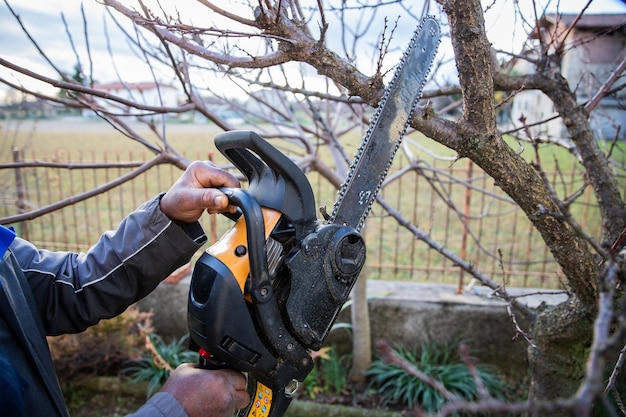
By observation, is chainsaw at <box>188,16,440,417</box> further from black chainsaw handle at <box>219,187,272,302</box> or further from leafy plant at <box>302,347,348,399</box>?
leafy plant at <box>302,347,348,399</box>

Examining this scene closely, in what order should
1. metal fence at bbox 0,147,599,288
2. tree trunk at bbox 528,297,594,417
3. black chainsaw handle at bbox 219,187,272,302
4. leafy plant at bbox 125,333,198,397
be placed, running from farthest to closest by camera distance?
metal fence at bbox 0,147,599,288, leafy plant at bbox 125,333,198,397, tree trunk at bbox 528,297,594,417, black chainsaw handle at bbox 219,187,272,302

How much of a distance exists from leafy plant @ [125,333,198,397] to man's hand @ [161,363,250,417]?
101 inches

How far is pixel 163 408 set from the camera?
119 cm

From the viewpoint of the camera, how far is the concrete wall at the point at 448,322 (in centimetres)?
378

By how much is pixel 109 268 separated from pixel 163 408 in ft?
1.77

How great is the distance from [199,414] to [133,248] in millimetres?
576

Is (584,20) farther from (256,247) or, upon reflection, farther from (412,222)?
(256,247)

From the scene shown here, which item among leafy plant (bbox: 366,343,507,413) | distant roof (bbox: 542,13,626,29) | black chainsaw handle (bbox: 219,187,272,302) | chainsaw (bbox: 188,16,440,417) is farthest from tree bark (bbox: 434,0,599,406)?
leafy plant (bbox: 366,343,507,413)

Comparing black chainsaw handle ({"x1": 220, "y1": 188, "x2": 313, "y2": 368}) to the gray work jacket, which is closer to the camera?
black chainsaw handle ({"x1": 220, "y1": 188, "x2": 313, "y2": 368})

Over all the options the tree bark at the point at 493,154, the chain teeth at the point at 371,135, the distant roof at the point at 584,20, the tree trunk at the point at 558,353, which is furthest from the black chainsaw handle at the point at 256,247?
the distant roof at the point at 584,20

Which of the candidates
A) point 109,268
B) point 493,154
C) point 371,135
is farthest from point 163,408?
point 493,154

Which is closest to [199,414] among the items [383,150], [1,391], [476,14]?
[1,391]

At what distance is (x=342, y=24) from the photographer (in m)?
2.68

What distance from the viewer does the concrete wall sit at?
3.78 m
